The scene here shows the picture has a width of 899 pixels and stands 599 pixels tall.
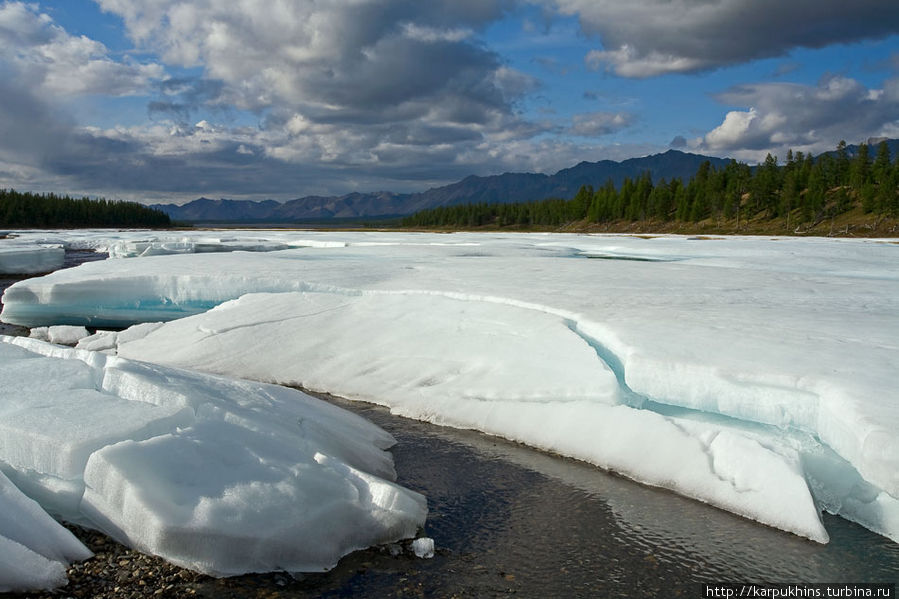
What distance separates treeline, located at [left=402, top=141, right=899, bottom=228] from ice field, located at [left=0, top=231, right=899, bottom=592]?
249ft

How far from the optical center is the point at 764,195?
292 feet

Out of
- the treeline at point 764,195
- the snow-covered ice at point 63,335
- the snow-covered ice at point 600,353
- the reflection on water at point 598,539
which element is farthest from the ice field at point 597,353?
the treeline at point 764,195

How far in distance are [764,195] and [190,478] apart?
325 ft

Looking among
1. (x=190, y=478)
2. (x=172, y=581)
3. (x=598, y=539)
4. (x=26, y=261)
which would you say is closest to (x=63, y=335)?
(x=190, y=478)

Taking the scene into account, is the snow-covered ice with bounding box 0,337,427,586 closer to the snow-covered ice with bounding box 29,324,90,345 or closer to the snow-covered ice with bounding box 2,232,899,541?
the snow-covered ice with bounding box 2,232,899,541

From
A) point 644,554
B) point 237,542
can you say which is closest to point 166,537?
point 237,542

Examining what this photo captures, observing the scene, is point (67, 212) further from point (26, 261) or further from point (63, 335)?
point (63, 335)

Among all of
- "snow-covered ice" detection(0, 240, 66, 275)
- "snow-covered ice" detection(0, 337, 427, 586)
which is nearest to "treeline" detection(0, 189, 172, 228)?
"snow-covered ice" detection(0, 240, 66, 275)

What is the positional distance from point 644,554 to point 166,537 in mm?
3841

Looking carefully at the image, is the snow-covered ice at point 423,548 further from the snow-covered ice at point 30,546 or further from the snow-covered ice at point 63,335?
the snow-covered ice at point 63,335

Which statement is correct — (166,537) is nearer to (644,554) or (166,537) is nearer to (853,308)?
(644,554)

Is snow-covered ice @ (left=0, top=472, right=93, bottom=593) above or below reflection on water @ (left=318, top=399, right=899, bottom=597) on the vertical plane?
above

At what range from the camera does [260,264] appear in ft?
59.7

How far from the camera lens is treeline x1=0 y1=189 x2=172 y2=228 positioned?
10331 centimetres
